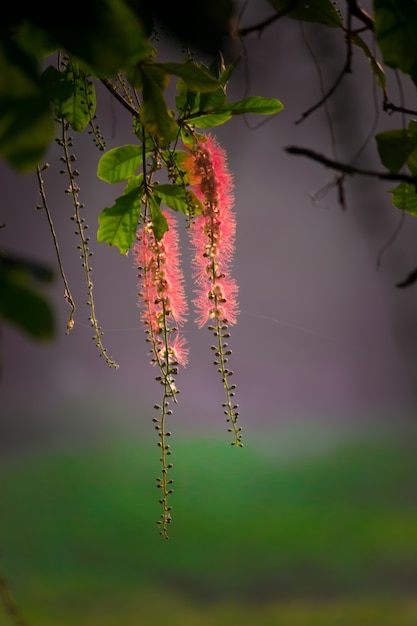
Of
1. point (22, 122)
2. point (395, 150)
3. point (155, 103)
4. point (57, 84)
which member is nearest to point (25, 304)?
point (22, 122)

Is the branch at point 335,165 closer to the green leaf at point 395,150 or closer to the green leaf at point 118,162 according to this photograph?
the green leaf at point 395,150

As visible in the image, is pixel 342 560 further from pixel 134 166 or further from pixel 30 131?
pixel 30 131

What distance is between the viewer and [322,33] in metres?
0.60

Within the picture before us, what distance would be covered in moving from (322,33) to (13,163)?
0.47 meters

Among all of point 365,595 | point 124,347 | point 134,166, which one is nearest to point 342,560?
point 365,595

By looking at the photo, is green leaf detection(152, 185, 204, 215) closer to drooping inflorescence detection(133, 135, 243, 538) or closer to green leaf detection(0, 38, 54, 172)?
drooping inflorescence detection(133, 135, 243, 538)

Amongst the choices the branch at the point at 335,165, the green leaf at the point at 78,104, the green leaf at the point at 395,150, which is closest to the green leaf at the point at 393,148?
the green leaf at the point at 395,150

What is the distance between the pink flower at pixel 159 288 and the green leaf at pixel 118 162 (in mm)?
73

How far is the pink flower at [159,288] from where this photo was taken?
2.41ft

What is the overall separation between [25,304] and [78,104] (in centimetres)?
55

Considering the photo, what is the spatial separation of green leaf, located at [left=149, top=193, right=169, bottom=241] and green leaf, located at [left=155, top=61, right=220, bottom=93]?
0.20 metres

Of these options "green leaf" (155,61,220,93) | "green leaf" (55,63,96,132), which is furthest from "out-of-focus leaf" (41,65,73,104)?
"green leaf" (155,61,220,93)

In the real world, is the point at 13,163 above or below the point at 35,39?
→ below

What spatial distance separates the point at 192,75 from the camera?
464mm
